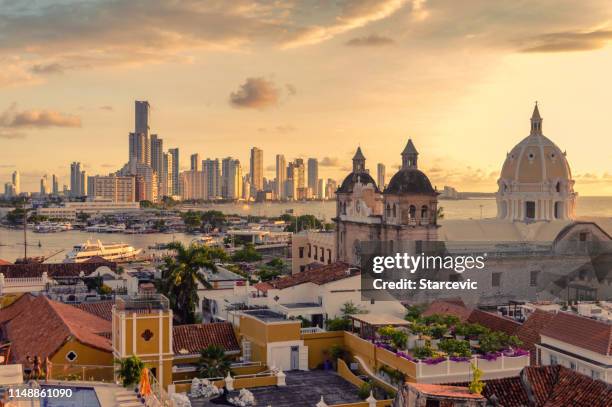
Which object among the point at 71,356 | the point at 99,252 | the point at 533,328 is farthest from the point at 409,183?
the point at 99,252

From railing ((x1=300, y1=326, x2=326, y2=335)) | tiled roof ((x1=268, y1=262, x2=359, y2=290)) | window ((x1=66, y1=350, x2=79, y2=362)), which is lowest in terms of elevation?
window ((x1=66, y1=350, x2=79, y2=362))

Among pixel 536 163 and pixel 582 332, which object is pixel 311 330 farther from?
pixel 536 163

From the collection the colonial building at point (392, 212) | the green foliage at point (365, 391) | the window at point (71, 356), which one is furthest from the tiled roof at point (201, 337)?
the colonial building at point (392, 212)

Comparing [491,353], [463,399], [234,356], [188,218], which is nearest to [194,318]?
[234,356]

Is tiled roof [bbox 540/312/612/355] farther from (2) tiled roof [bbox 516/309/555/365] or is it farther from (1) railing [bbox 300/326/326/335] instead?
(1) railing [bbox 300/326/326/335]

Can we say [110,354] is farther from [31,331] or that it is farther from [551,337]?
[551,337]

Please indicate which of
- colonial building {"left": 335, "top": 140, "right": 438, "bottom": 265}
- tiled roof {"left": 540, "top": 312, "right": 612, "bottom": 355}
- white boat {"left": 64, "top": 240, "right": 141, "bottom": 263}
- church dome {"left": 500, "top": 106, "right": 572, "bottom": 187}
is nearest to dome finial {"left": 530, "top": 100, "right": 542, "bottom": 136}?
church dome {"left": 500, "top": 106, "right": 572, "bottom": 187}
